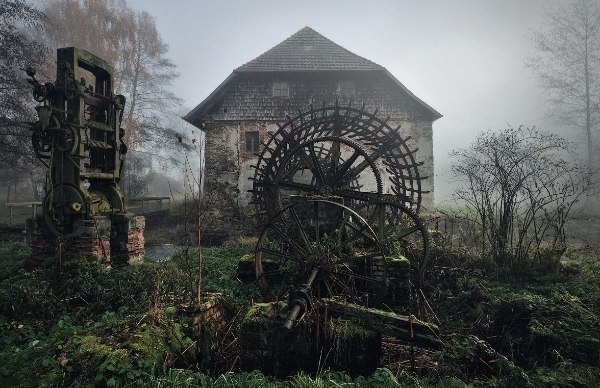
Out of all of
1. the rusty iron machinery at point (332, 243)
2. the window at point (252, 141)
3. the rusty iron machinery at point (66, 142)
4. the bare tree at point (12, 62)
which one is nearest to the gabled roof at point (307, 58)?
the window at point (252, 141)

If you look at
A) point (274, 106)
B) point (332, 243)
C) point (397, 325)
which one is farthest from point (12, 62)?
point (397, 325)

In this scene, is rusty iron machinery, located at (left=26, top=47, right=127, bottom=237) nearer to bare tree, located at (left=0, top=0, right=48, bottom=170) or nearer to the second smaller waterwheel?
the second smaller waterwheel

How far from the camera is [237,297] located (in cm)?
621

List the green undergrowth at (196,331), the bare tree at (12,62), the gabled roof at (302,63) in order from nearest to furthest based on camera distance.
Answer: the green undergrowth at (196,331)
the bare tree at (12,62)
the gabled roof at (302,63)

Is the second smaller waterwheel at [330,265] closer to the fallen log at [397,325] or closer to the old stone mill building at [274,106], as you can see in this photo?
the fallen log at [397,325]

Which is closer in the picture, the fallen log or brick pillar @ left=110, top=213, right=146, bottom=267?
the fallen log

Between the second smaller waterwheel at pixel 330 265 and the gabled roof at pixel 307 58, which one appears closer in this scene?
the second smaller waterwheel at pixel 330 265

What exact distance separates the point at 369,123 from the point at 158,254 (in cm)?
824

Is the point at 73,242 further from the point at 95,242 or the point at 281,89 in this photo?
the point at 281,89

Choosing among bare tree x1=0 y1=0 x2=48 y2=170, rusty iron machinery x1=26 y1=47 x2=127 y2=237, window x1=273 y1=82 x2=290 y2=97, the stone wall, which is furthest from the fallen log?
bare tree x1=0 y1=0 x2=48 y2=170

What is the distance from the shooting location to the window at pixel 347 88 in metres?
16.3

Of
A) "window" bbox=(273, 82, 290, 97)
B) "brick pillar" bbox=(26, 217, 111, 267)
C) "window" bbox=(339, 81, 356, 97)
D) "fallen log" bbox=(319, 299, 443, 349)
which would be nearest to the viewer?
"fallen log" bbox=(319, 299, 443, 349)

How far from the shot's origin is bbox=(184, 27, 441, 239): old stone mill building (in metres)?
16.1

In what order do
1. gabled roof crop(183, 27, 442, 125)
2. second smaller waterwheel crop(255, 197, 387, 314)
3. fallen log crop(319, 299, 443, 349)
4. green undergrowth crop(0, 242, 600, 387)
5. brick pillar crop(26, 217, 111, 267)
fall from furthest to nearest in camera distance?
1. gabled roof crop(183, 27, 442, 125)
2. brick pillar crop(26, 217, 111, 267)
3. second smaller waterwheel crop(255, 197, 387, 314)
4. fallen log crop(319, 299, 443, 349)
5. green undergrowth crop(0, 242, 600, 387)
